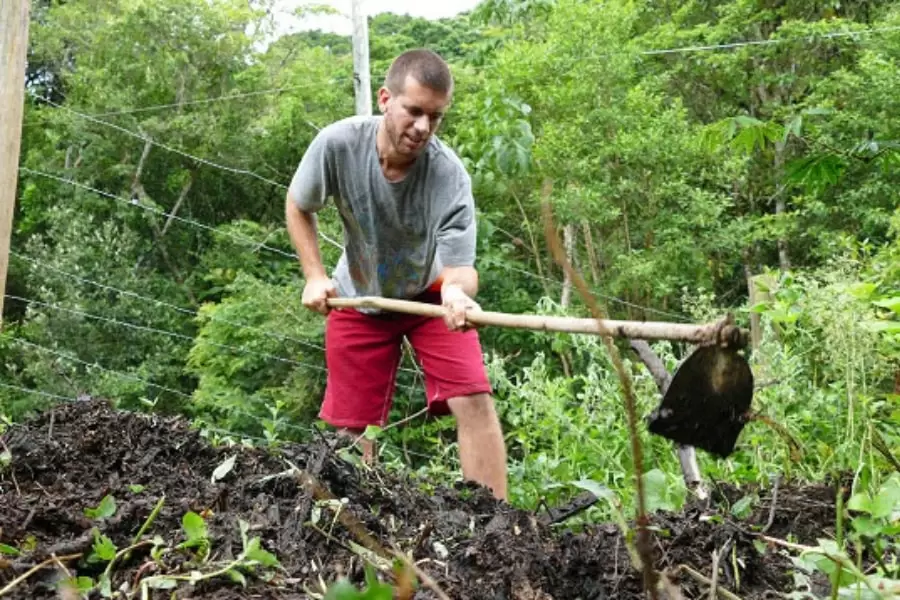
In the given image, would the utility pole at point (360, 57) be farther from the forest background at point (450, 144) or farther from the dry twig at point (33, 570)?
the dry twig at point (33, 570)

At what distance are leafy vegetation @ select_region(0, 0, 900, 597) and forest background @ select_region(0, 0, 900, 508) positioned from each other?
48 mm

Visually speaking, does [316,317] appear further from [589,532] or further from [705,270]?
[589,532]

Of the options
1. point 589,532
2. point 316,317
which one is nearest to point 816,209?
point 316,317

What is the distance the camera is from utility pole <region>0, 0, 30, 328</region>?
4.24 meters

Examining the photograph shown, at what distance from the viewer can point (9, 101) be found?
430 cm

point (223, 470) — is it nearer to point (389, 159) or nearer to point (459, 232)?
point (459, 232)

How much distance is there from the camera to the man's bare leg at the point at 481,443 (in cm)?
348

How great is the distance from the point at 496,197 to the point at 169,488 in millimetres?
13466

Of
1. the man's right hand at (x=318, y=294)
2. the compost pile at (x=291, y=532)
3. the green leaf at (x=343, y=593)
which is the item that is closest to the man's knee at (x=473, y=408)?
the man's right hand at (x=318, y=294)

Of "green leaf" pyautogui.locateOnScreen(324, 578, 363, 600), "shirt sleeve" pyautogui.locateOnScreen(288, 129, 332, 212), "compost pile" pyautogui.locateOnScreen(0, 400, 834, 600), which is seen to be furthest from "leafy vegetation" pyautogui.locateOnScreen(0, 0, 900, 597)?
"green leaf" pyautogui.locateOnScreen(324, 578, 363, 600)

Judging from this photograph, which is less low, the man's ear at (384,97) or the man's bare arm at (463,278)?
the man's ear at (384,97)

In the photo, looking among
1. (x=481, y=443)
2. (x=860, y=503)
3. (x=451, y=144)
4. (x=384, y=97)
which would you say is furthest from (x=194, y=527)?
(x=451, y=144)

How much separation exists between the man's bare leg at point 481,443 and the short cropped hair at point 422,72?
1.00 meters

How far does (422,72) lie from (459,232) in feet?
1.64
